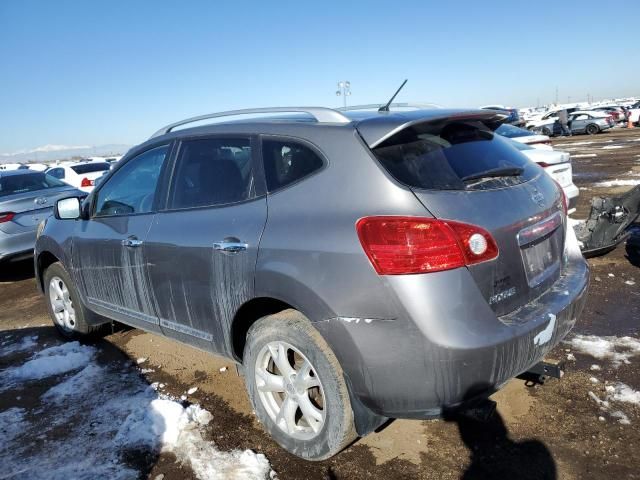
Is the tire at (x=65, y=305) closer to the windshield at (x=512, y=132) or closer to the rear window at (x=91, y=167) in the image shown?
the windshield at (x=512, y=132)

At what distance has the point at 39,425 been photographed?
321cm

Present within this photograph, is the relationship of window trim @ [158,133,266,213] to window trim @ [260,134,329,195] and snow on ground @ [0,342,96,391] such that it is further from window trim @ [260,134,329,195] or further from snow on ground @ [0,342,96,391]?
snow on ground @ [0,342,96,391]

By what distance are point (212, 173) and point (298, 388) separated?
4.54 ft

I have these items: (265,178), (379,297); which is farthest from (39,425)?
(379,297)

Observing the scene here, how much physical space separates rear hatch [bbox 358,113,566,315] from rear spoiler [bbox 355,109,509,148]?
1 centimetres

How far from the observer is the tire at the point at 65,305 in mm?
4359

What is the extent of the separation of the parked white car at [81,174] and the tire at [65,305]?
799 centimetres

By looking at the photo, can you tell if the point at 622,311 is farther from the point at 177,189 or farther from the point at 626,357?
the point at 177,189

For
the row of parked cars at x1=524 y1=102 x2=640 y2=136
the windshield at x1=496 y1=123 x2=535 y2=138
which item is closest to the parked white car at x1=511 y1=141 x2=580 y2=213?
the windshield at x1=496 y1=123 x2=535 y2=138

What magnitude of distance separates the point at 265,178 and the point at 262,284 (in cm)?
58

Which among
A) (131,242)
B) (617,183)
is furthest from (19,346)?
(617,183)

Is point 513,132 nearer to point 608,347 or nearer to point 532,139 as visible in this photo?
point 532,139

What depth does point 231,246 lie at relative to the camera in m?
2.66

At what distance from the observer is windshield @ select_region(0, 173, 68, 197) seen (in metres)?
7.62
